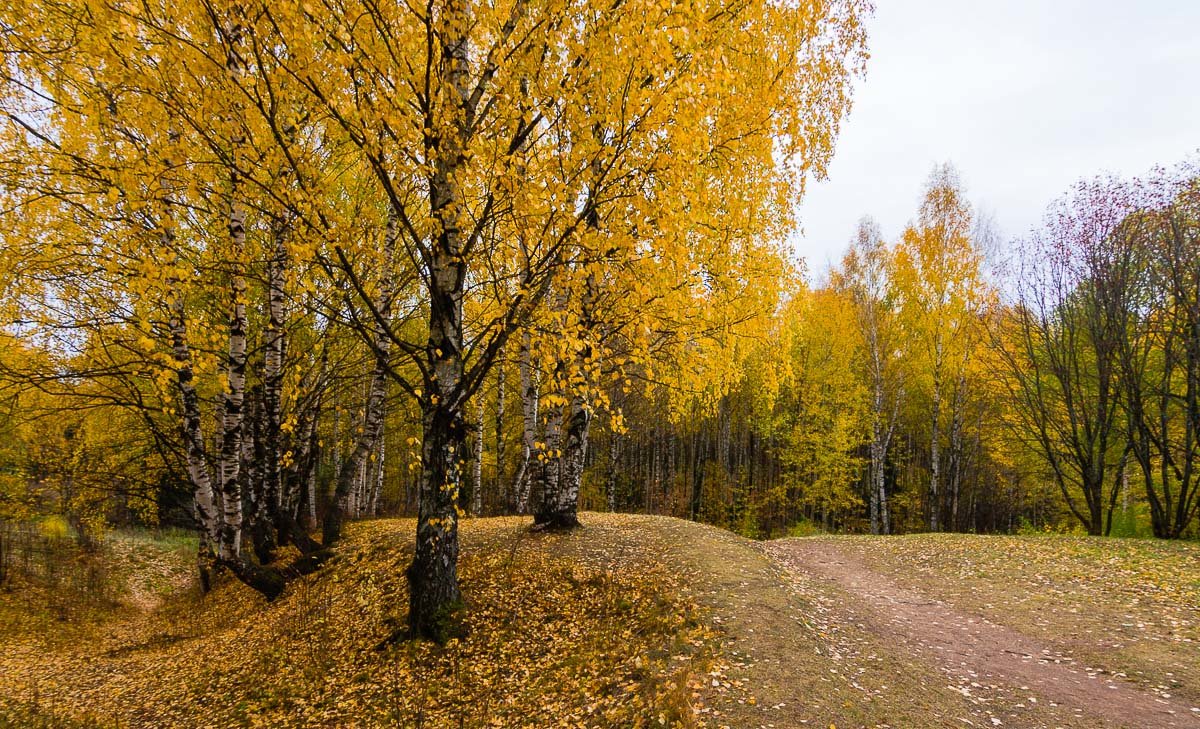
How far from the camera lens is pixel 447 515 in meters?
6.02

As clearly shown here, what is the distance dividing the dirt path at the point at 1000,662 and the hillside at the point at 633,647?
4 cm

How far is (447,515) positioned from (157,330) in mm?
6724

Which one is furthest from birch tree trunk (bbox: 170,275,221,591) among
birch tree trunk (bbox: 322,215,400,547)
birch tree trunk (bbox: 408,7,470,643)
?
birch tree trunk (bbox: 408,7,470,643)

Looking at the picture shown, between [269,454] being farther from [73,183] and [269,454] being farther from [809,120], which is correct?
[809,120]

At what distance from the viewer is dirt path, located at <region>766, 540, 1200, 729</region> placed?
4.57 metres

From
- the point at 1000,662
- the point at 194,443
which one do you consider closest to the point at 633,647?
the point at 1000,662

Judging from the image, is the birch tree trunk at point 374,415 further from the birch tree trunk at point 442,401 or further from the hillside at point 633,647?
the birch tree trunk at point 442,401

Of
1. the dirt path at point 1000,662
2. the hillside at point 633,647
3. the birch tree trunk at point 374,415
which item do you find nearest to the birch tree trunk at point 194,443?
the hillside at point 633,647

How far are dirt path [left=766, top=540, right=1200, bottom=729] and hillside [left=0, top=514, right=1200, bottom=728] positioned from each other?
0.04 m

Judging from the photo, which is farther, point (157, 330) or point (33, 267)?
point (157, 330)

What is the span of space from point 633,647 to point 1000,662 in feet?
14.1

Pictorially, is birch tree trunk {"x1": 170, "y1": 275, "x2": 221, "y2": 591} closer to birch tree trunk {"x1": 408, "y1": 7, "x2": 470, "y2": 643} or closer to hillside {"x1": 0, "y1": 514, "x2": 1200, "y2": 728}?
hillside {"x1": 0, "y1": 514, "x2": 1200, "y2": 728}

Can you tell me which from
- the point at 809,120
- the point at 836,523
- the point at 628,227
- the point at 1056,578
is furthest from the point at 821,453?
the point at 628,227

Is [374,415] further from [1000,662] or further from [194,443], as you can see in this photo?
[1000,662]
